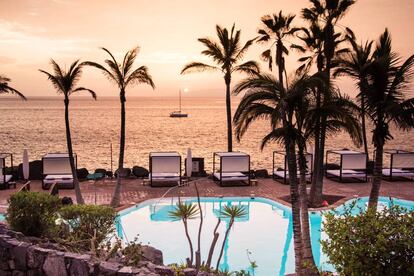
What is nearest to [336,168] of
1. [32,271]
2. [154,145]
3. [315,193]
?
[315,193]

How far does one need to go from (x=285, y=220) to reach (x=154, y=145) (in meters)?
52.5

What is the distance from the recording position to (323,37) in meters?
13.8

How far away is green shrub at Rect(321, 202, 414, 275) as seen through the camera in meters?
4.98

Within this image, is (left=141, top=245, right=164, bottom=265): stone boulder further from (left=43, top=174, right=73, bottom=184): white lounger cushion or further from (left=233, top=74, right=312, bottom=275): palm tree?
(left=43, top=174, right=73, bottom=184): white lounger cushion

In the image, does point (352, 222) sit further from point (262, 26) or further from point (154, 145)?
point (154, 145)

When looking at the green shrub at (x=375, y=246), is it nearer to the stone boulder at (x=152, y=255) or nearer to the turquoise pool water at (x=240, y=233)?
the stone boulder at (x=152, y=255)

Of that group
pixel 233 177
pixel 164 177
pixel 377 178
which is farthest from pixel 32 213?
pixel 233 177

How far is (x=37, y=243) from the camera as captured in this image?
7.76m

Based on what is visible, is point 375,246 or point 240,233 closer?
point 375,246

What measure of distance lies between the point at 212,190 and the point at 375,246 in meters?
12.4

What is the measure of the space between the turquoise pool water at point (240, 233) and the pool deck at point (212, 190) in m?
0.43

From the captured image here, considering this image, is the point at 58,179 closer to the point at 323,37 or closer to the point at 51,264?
the point at 323,37

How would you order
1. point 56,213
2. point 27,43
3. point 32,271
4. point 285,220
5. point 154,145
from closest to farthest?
point 32,271
point 56,213
point 285,220
point 27,43
point 154,145

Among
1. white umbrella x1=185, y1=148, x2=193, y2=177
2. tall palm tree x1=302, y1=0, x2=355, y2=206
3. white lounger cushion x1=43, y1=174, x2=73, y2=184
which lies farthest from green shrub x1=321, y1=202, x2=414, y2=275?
white umbrella x1=185, y1=148, x2=193, y2=177
